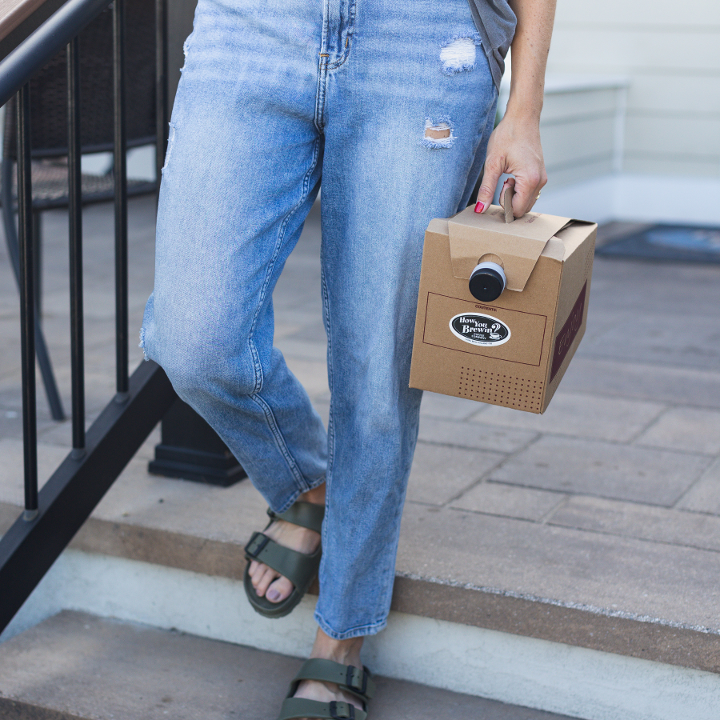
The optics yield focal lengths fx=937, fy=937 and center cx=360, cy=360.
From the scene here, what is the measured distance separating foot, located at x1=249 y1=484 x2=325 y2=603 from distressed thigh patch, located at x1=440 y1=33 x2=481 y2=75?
0.71m

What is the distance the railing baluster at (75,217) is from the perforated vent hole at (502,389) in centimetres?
72

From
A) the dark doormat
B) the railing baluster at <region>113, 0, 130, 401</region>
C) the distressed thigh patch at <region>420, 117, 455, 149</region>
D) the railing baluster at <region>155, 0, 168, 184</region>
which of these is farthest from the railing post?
the dark doormat

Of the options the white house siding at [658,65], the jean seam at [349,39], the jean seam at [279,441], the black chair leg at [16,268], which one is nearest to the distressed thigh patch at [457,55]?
the jean seam at [349,39]

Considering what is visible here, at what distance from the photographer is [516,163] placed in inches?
49.0

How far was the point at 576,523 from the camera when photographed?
1793 millimetres

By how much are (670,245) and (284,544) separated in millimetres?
4078

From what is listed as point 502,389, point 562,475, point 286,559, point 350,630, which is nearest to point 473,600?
point 350,630

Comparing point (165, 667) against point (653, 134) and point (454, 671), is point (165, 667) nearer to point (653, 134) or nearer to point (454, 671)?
point (454, 671)

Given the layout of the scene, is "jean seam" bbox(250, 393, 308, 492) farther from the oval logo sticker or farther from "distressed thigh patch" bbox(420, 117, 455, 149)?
"distressed thigh patch" bbox(420, 117, 455, 149)

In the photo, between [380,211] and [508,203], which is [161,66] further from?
[508,203]

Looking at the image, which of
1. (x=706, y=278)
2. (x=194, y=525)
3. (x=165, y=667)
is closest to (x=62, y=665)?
(x=165, y=667)

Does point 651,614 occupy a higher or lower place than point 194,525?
higher

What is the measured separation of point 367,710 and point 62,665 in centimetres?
55

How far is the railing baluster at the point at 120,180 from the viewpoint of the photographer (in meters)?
1.61
